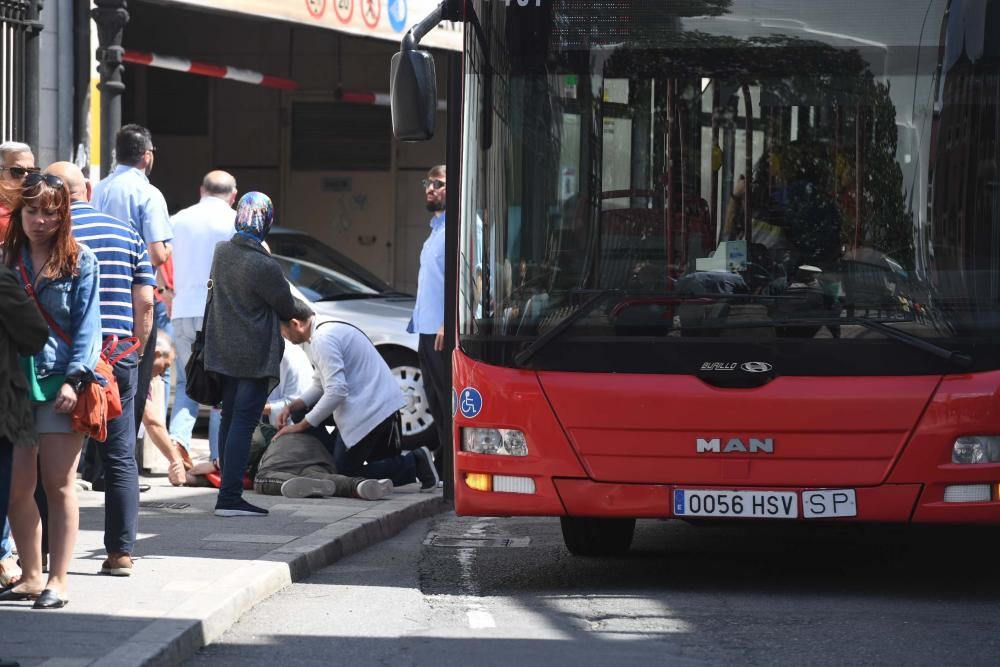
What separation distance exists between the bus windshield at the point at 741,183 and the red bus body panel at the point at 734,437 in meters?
0.10

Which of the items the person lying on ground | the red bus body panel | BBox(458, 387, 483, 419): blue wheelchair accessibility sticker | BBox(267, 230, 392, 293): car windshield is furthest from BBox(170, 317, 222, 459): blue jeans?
the red bus body panel

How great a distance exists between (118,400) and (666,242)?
2.38m

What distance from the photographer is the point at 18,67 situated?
1263cm

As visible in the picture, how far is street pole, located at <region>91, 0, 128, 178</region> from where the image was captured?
1284 cm

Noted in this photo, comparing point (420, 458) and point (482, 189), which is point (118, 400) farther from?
point (420, 458)

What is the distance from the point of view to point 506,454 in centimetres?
794

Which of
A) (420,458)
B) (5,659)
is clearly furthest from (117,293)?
(420,458)

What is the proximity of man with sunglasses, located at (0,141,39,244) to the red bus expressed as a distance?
2006 mm

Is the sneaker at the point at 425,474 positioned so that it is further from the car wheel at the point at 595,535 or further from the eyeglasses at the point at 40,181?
the eyeglasses at the point at 40,181

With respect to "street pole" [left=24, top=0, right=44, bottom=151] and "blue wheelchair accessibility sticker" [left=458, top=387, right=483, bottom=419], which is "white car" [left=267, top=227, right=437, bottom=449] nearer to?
"street pole" [left=24, top=0, right=44, bottom=151]

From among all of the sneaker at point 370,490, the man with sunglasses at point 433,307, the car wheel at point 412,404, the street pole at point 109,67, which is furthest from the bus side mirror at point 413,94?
the street pole at point 109,67

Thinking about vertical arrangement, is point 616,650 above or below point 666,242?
below

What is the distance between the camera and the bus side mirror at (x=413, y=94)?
27.2 feet

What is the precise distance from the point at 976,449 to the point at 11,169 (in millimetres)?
4029
